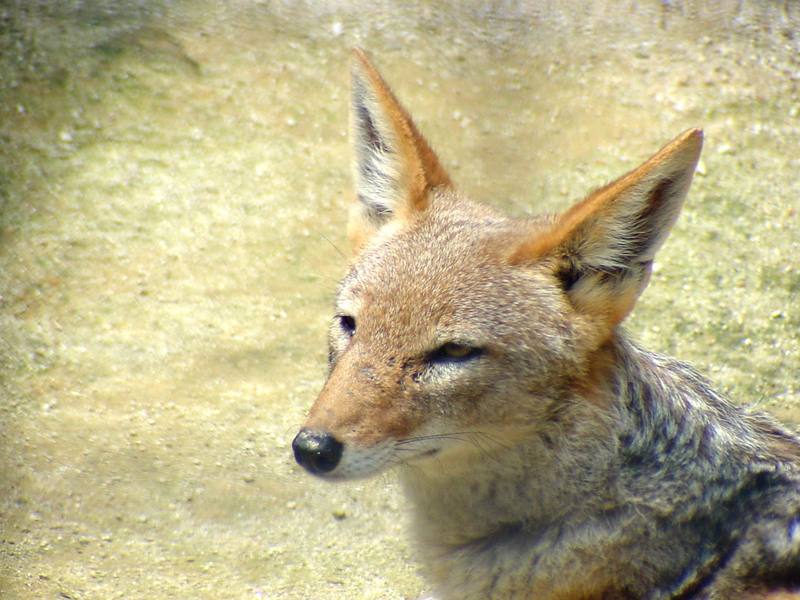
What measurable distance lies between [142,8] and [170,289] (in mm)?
2484

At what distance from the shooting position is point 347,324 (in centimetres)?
393

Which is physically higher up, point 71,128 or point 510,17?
point 510,17

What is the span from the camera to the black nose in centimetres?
346

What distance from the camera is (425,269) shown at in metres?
3.87

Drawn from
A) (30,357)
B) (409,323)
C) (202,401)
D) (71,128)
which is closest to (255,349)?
(202,401)

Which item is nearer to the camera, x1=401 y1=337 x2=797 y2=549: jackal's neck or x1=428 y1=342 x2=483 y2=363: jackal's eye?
x1=428 y1=342 x2=483 y2=363: jackal's eye

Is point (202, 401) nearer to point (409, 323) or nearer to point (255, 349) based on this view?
point (255, 349)

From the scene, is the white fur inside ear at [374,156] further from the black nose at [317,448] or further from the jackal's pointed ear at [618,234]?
the black nose at [317,448]

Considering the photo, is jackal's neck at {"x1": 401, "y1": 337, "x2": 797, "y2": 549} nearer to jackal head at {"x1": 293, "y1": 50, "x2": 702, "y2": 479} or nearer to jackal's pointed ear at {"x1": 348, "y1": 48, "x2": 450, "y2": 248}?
jackal head at {"x1": 293, "y1": 50, "x2": 702, "y2": 479}

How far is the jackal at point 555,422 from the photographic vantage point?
143 inches

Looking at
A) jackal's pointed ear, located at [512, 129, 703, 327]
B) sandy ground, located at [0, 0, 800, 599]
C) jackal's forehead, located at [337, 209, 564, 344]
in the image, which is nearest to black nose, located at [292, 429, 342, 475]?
jackal's forehead, located at [337, 209, 564, 344]

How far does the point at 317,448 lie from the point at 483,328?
30.5 inches

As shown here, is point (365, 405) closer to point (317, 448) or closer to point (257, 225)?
point (317, 448)

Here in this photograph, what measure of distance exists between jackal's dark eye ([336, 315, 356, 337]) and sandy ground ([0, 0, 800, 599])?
1682 mm
